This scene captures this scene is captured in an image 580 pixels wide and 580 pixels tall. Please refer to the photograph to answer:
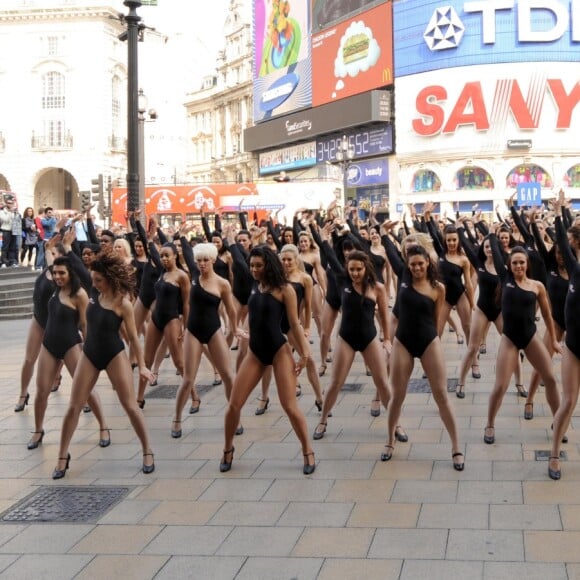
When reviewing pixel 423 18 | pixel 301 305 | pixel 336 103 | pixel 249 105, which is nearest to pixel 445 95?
pixel 423 18

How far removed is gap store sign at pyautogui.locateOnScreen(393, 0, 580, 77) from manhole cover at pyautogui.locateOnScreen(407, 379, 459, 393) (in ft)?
180

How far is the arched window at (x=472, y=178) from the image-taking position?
205 ft

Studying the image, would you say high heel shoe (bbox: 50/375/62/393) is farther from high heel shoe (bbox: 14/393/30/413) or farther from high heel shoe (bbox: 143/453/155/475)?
high heel shoe (bbox: 143/453/155/475)

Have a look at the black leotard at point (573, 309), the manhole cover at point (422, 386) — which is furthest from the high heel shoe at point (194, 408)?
the black leotard at point (573, 309)

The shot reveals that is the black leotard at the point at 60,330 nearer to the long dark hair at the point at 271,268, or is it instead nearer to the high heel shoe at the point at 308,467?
the long dark hair at the point at 271,268

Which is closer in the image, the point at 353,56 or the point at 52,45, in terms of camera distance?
the point at 52,45

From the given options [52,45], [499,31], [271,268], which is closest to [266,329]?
[271,268]

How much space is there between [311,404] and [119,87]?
5764cm

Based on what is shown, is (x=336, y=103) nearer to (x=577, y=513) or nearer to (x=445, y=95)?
(x=445, y=95)

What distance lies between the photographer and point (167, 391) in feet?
34.8

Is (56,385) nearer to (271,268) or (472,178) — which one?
(271,268)

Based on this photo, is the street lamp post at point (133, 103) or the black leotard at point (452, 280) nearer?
the black leotard at point (452, 280)

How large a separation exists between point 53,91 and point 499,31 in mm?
30805

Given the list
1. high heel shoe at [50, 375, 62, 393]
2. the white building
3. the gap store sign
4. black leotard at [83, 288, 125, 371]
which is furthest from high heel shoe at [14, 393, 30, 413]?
the white building
